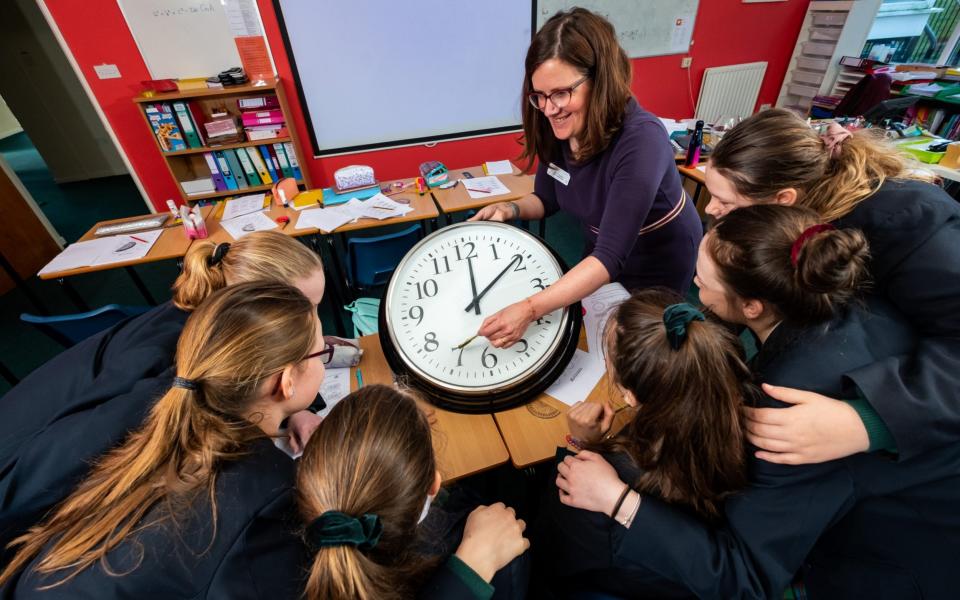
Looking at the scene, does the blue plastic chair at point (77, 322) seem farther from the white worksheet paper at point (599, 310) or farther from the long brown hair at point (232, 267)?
the white worksheet paper at point (599, 310)

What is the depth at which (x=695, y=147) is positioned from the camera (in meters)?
3.23

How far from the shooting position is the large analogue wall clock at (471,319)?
3.59ft

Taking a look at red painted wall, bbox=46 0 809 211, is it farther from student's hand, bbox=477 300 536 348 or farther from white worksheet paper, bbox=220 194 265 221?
student's hand, bbox=477 300 536 348

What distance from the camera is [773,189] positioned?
1.18m

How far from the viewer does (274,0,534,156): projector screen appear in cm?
354

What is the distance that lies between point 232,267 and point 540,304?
94cm

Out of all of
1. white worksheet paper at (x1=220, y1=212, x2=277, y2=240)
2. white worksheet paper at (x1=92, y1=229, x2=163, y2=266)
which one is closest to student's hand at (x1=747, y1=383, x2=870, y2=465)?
white worksheet paper at (x1=220, y1=212, x2=277, y2=240)

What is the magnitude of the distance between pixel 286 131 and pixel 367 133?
761 millimetres

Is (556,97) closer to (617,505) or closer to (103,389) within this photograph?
(617,505)

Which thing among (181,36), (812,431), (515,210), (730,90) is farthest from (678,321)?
(730,90)

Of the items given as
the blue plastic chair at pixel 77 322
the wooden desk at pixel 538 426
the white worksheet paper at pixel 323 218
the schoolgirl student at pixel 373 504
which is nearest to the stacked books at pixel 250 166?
the white worksheet paper at pixel 323 218

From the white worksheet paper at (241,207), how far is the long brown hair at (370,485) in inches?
109

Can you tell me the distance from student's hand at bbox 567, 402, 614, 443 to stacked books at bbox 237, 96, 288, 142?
12.2 feet

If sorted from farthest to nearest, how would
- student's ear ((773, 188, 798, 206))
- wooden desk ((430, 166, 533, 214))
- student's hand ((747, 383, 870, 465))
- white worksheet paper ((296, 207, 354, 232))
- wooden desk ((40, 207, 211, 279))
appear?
wooden desk ((430, 166, 533, 214)) < white worksheet paper ((296, 207, 354, 232)) < wooden desk ((40, 207, 211, 279)) < student's ear ((773, 188, 798, 206)) < student's hand ((747, 383, 870, 465))
